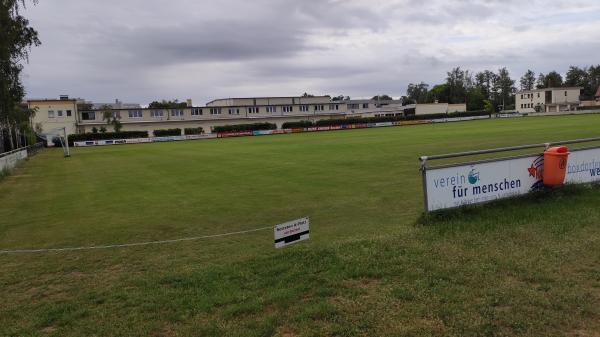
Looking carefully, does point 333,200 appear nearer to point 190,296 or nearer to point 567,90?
point 190,296

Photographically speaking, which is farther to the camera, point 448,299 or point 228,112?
point 228,112

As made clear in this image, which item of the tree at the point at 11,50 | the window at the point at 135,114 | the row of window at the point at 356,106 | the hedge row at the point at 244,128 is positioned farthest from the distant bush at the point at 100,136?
the row of window at the point at 356,106

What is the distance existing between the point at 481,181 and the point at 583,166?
3.34 m

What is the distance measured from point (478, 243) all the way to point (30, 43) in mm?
30450

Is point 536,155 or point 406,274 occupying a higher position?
point 536,155

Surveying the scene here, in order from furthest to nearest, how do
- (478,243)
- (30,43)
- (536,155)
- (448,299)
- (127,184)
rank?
(30,43) → (127,184) → (536,155) → (478,243) → (448,299)

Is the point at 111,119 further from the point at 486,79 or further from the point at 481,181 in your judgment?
the point at 486,79

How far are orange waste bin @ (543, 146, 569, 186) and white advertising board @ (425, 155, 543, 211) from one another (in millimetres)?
156

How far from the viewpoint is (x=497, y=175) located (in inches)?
364

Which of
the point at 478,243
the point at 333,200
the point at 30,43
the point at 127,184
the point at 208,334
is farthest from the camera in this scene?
the point at 30,43

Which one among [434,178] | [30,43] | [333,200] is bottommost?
[333,200]

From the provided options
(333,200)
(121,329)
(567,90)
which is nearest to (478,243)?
(121,329)

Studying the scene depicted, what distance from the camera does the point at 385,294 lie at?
5238 millimetres

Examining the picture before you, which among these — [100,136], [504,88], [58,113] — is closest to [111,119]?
[58,113]
